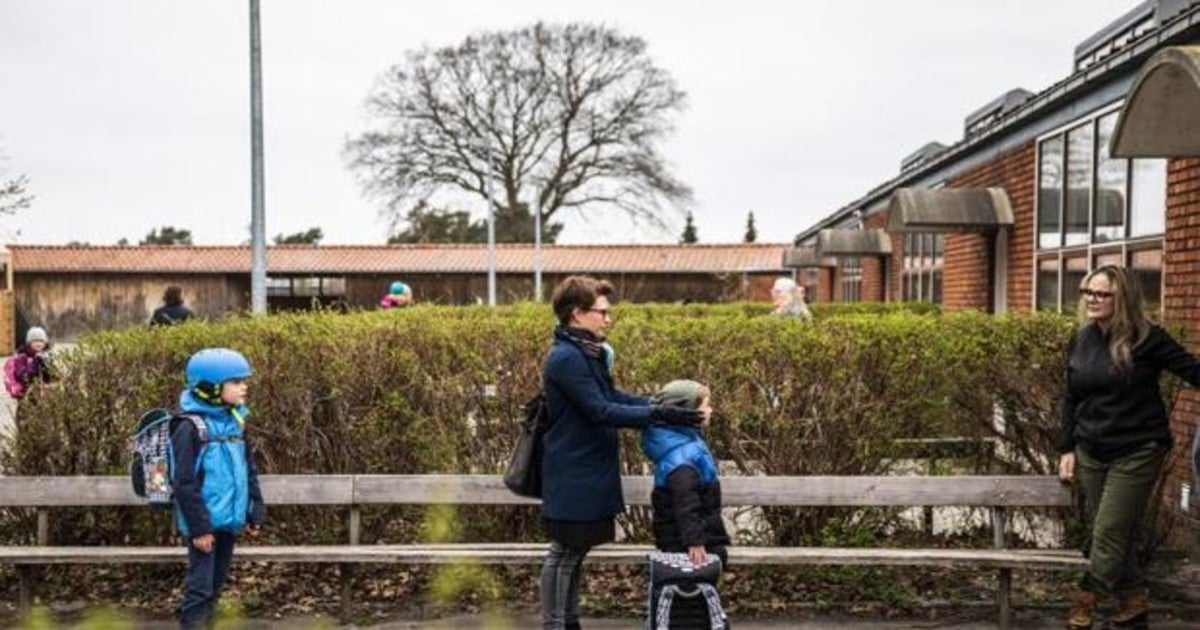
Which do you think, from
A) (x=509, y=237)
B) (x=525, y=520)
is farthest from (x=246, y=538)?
(x=509, y=237)

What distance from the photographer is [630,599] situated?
656 centimetres

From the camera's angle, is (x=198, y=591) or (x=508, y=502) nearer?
(x=198, y=591)

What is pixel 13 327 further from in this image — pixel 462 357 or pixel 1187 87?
pixel 1187 87

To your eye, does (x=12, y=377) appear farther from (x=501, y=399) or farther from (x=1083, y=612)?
(x=1083, y=612)

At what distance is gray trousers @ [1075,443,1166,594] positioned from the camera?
17.9ft

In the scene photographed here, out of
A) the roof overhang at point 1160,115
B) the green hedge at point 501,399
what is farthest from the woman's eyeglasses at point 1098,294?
the roof overhang at point 1160,115

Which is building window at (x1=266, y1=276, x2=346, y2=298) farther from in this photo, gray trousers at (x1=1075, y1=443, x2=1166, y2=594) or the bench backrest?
gray trousers at (x1=1075, y1=443, x2=1166, y2=594)

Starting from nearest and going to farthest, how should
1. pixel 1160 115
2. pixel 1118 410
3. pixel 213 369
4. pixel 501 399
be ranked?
pixel 213 369 → pixel 1118 410 → pixel 1160 115 → pixel 501 399

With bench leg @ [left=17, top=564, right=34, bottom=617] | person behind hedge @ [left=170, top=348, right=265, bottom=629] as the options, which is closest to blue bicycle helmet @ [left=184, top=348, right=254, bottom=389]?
person behind hedge @ [left=170, top=348, right=265, bottom=629]

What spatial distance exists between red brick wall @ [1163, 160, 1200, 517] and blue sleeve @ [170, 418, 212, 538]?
5.57 m

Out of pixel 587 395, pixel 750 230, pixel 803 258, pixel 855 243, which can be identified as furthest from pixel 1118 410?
pixel 750 230

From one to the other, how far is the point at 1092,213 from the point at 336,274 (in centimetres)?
3802

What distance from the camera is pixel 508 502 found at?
6.35 meters

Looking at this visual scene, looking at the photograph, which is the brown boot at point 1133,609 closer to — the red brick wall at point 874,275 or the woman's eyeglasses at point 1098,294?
the woman's eyeglasses at point 1098,294
